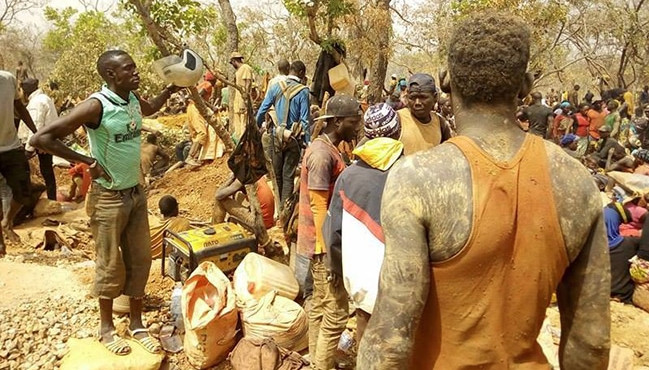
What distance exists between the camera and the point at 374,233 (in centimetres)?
243

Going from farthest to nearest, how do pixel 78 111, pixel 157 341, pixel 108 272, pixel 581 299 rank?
pixel 157 341 < pixel 108 272 < pixel 78 111 < pixel 581 299

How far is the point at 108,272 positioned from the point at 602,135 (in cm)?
883

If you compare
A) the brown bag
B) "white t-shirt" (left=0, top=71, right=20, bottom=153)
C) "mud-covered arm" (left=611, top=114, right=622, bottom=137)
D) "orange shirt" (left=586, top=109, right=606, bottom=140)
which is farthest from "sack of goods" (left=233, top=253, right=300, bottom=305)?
"orange shirt" (left=586, top=109, right=606, bottom=140)

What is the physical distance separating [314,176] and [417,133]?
111cm

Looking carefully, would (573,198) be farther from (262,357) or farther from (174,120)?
(174,120)

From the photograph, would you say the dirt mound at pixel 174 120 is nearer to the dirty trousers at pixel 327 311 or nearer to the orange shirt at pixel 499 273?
the dirty trousers at pixel 327 311

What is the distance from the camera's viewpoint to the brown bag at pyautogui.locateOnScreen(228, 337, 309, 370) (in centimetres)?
327

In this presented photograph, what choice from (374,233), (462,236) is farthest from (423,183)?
(374,233)

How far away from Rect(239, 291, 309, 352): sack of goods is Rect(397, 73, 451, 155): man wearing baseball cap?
139cm

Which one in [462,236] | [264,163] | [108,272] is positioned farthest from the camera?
[264,163]

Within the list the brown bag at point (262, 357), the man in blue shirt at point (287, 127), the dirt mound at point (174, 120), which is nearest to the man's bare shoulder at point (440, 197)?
the brown bag at point (262, 357)

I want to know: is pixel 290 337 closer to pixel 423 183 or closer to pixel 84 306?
pixel 84 306

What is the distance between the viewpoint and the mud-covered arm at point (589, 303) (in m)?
1.32

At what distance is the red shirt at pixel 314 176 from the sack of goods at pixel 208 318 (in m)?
0.60
